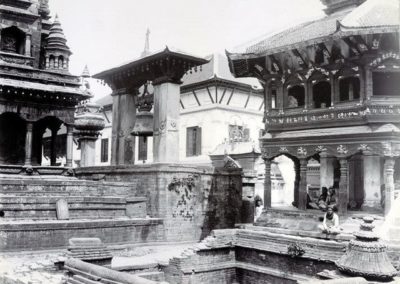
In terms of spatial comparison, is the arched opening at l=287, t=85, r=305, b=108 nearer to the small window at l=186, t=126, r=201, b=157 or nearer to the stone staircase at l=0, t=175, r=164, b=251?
the stone staircase at l=0, t=175, r=164, b=251

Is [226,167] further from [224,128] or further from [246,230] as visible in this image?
[224,128]

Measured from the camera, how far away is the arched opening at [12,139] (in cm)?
2248

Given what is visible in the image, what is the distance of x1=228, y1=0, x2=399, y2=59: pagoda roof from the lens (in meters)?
13.8

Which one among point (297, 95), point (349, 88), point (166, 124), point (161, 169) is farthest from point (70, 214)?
point (349, 88)

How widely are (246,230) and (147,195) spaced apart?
12.4 ft

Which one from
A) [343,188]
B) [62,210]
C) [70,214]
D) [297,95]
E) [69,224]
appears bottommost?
[69,224]

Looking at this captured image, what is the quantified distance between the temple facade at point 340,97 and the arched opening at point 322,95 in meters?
0.04

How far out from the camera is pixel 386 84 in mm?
14938

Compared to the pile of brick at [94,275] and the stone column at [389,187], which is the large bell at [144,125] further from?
the pile of brick at [94,275]

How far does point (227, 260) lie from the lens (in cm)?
1605

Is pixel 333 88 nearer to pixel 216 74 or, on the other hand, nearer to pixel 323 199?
pixel 323 199

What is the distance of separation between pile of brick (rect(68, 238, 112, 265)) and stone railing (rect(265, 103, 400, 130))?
28.7ft

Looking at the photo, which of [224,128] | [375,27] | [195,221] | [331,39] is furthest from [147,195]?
[224,128]

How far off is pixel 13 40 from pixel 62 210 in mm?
13129
